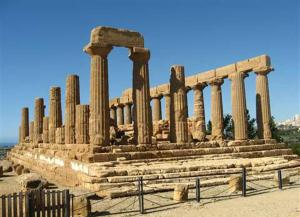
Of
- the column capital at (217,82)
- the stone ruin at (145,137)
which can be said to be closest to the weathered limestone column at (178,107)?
the stone ruin at (145,137)

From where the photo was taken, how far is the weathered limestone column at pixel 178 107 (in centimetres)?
2216

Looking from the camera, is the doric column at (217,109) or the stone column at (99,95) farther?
the doric column at (217,109)

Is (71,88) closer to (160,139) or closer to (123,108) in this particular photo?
(160,139)

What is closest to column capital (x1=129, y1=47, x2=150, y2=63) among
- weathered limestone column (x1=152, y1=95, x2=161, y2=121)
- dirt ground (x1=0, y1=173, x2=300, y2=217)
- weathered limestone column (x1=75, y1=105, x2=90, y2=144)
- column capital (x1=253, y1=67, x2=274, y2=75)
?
weathered limestone column (x1=75, y1=105, x2=90, y2=144)

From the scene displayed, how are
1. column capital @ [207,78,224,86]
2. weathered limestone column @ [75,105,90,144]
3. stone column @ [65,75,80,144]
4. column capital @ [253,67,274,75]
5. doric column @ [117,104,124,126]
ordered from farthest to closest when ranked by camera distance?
doric column @ [117,104,124,126], column capital @ [207,78,224,86], column capital @ [253,67,274,75], stone column @ [65,75,80,144], weathered limestone column @ [75,105,90,144]

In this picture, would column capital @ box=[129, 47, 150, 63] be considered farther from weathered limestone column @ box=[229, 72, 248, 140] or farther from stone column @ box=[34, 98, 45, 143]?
stone column @ box=[34, 98, 45, 143]

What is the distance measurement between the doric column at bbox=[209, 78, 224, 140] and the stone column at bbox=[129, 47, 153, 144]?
8700mm

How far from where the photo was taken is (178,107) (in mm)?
22312

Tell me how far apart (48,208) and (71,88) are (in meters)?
16.5

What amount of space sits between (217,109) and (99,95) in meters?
11.5

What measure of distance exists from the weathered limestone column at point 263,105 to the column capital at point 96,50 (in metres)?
11.8

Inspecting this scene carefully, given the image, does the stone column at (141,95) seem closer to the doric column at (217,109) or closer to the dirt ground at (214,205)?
the dirt ground at (214,205)

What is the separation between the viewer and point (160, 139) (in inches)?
1012

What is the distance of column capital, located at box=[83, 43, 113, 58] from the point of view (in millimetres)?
19016
